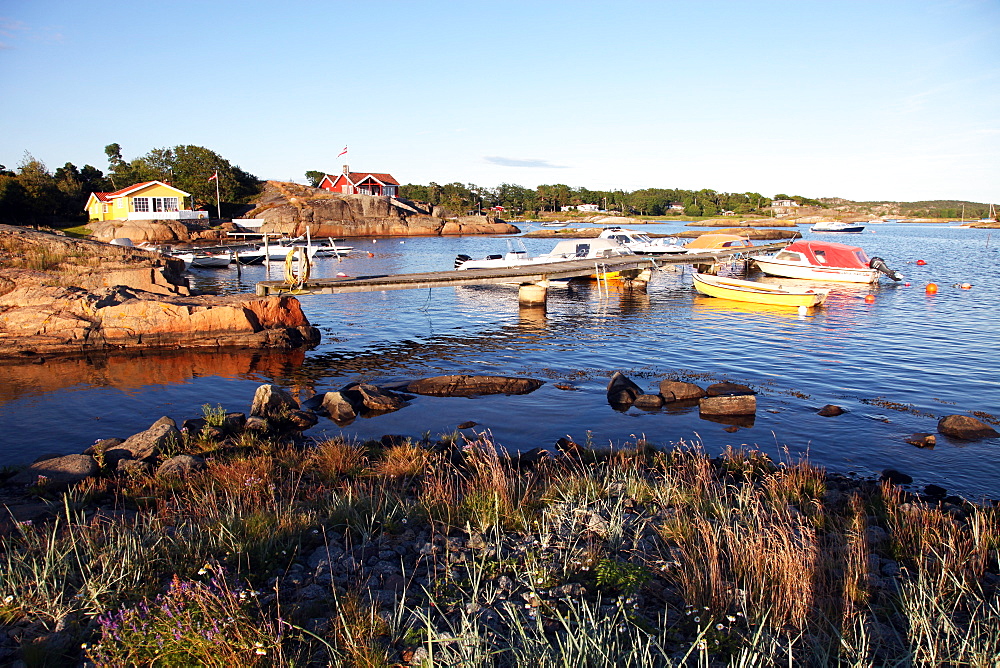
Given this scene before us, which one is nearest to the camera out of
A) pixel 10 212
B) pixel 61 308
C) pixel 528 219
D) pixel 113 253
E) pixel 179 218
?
pixel 61 308

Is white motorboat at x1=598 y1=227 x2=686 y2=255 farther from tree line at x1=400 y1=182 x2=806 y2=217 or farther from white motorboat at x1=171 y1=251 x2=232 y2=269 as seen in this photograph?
tree line at x1=400 y1=182 x2=806 y2=217

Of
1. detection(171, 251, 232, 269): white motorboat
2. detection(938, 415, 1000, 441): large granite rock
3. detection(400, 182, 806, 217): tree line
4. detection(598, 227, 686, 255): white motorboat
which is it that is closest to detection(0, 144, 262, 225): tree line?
detection(171, 251, 232, 269): white motorboat

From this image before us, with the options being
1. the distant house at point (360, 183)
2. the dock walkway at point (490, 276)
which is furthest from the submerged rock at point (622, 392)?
the distant house at point (360, 183)

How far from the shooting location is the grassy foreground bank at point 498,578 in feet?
12.5

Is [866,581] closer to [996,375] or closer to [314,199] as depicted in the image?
[996,375]

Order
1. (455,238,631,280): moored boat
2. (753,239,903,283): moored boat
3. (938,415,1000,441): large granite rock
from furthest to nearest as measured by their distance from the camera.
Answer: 1. (753,239,903,283): moored boat
2. (455,238,631,280): moored boat
3. (938,415,1000,441): large granite rock

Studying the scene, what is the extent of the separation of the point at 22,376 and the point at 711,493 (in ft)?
53.9

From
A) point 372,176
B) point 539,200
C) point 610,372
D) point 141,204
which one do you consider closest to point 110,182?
point 141,204

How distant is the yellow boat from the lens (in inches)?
1030

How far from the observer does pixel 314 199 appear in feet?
303

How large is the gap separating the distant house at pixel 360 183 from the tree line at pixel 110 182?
490 inches

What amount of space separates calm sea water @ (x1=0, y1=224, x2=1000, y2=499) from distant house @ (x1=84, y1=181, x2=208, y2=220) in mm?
50724

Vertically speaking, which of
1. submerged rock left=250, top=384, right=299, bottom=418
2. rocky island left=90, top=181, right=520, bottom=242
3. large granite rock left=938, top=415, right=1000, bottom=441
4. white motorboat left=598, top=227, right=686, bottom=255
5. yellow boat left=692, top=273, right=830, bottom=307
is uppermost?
rocky island left=90, top=181, right=520, bottom=242

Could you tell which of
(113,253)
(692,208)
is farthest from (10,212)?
(692,208)
